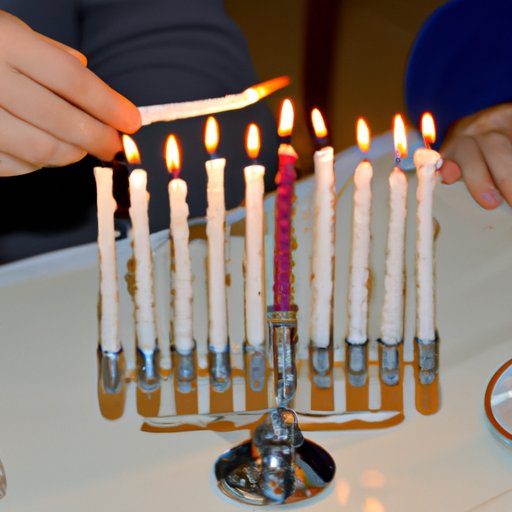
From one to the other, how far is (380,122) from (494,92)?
105cm

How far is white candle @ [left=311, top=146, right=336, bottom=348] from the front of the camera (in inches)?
20.2

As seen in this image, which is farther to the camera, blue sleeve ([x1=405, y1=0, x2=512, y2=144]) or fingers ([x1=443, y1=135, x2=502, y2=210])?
blue sleeve ([x1=405, y1=0, x2=512, y2=144])

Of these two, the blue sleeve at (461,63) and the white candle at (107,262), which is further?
the blue sleeve at (461,63)

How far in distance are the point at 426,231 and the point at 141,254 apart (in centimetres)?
18

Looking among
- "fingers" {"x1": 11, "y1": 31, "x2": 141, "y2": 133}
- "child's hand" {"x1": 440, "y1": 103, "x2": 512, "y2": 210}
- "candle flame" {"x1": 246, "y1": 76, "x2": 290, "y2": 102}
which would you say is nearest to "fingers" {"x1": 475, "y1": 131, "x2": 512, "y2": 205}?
"child's hand" {"x1": 440, "y1": 103, "x2": 512, "y2": 210}

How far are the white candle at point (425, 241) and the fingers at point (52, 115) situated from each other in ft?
1.00

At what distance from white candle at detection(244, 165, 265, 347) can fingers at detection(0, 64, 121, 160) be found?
0.24 m

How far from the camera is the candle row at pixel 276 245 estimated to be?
51cm

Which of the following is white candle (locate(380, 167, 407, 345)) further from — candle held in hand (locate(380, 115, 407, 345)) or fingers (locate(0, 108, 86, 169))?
fingers (locate(0, 108, 86, 169))

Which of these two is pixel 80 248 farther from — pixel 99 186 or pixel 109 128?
pixel 99 186

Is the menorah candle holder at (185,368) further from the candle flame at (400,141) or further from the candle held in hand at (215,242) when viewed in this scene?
the candle flame at (400,141)

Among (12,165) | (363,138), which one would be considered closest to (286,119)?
(363,138)

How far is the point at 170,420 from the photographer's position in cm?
60

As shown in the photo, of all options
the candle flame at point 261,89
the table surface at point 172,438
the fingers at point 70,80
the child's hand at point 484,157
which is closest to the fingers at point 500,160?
the child's hand at point 484,157
